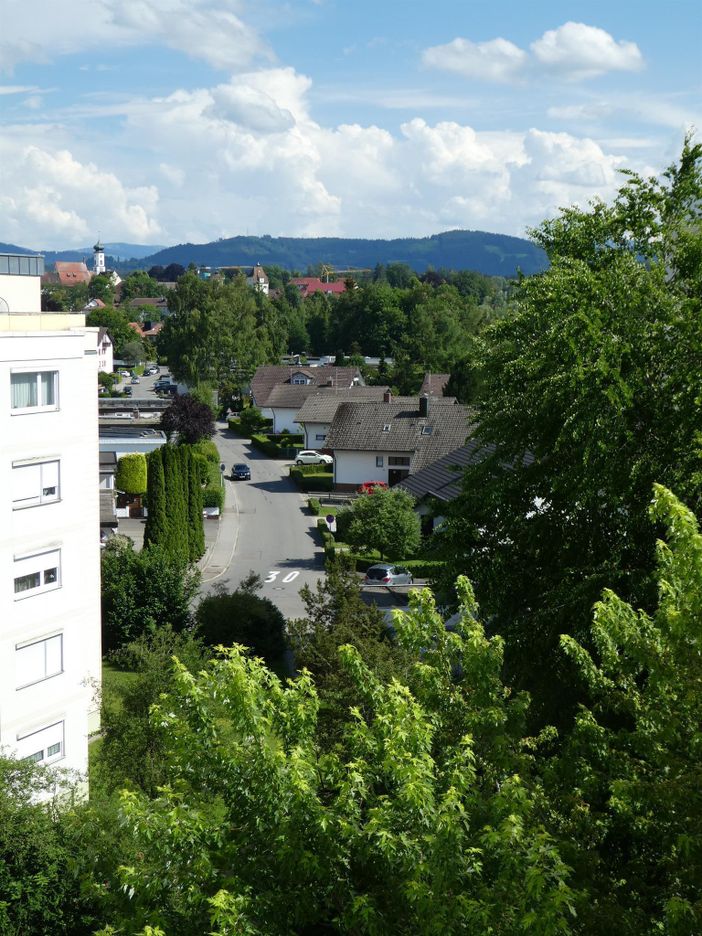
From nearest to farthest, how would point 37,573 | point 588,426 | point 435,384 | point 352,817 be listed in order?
1. point 352,817
2. point 588,426
3. point 37,573
4. point 435,384

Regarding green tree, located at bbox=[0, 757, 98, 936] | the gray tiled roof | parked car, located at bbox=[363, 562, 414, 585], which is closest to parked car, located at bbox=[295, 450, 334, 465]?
the gray tiled roof

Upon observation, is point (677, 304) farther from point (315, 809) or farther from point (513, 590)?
point (315, 809)

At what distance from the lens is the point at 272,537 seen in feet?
163

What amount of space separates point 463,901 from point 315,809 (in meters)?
1.54

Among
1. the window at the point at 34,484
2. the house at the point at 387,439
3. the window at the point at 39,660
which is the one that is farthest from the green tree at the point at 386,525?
the window at the point at 34,484

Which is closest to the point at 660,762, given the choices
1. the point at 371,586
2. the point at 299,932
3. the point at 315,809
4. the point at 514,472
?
the point at 315,809

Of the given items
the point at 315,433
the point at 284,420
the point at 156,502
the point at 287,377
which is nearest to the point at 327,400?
the point at 315,433

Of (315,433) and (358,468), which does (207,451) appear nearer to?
(358,468)

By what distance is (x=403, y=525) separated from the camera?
1613 inches

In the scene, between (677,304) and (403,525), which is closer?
(677,304)

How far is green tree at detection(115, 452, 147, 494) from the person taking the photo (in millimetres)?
53000

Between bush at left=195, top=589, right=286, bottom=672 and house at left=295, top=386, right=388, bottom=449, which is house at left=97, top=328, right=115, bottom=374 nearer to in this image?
house at left=295, top=386, right=388, bottom=449

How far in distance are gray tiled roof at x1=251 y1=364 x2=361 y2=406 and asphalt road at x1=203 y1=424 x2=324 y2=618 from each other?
52.7 feet

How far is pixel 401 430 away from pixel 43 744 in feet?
141
